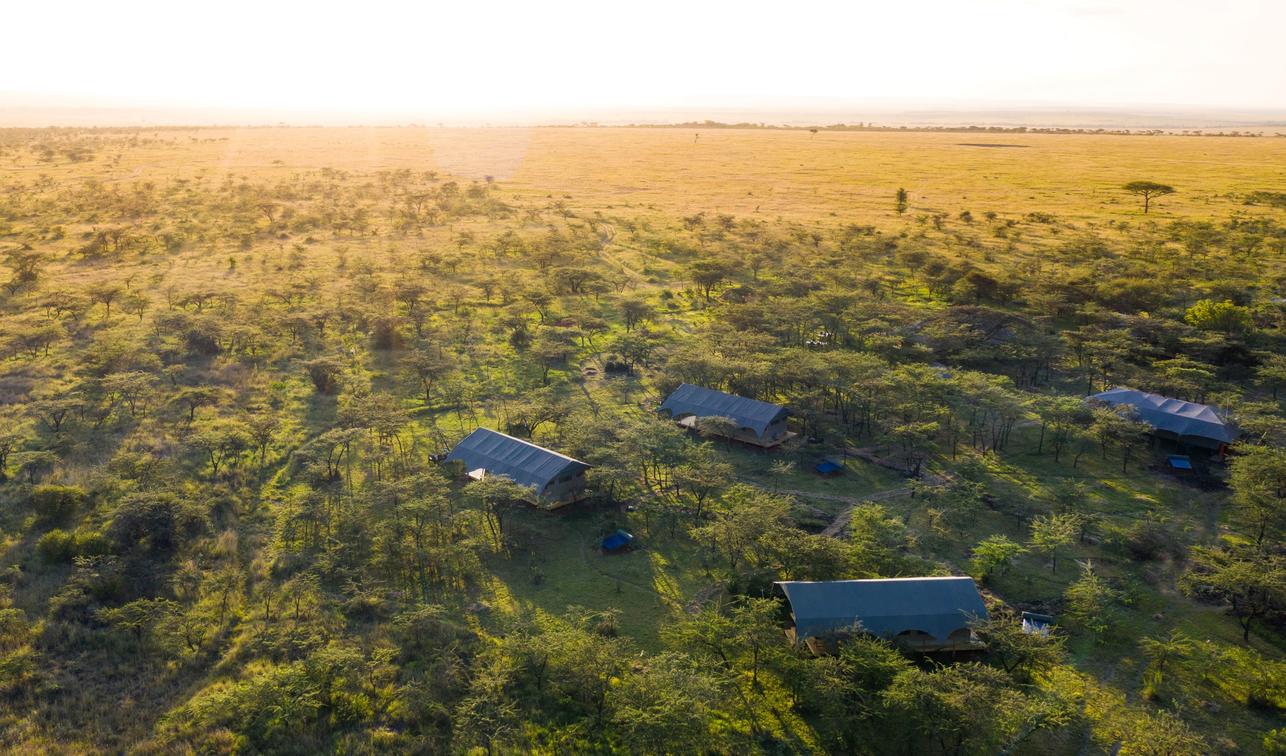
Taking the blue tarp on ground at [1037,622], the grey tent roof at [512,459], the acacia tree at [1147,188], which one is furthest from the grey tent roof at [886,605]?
the acacia tree at [1147,188]

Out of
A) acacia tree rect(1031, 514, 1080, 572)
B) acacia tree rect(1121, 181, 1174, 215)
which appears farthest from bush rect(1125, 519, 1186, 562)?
acacia tree rect(1121, 181, 1174, 215)

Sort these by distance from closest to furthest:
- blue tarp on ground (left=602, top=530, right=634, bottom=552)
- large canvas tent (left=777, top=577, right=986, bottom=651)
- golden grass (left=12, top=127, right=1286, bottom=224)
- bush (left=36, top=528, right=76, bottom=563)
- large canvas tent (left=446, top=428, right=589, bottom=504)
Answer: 1. large canvas tent (left=777, top=577, right=986, bottom=651)
2. bush (left=36, top=528, right=76, bottom=563)
3. blue tarp on ground (left=602, top=530, right=634, bottom=552)
4. large canvas tent (left=446, top=428, right=589, bottom=504)
5. golden grass (left=12, top=127, right=1286, bottom=224)

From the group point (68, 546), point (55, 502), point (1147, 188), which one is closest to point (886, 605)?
point (68, 546)

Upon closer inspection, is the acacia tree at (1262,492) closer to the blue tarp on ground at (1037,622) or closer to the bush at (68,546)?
the blue tarp on ground at (1037,622)

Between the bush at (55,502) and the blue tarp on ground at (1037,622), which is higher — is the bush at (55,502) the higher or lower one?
the higher one

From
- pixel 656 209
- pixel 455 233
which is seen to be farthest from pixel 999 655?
pixel 656 209

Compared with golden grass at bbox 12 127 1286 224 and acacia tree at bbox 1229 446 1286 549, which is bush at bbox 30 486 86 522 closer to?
acacia tree at bbox 1229 446 1286 549

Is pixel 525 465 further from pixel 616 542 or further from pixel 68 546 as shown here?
pixel 68 546
